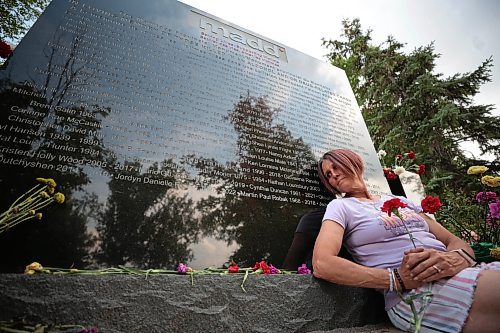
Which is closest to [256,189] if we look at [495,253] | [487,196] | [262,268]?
[262,268]

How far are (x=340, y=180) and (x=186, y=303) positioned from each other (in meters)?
1.38

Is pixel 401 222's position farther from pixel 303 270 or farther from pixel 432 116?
Result: pixel 432 116

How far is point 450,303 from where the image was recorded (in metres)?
1.15

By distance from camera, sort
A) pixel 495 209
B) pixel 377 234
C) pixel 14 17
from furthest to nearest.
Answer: pixel 14 17 < pixel 495 209 < pixel 377 234

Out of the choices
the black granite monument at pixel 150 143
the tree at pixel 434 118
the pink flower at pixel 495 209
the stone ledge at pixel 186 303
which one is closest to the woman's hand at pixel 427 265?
the stone ledge at pixel 186 303

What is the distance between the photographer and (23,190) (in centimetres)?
130

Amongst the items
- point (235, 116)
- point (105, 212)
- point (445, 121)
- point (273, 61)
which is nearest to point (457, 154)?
point (445, 121)

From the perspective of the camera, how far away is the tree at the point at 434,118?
750 centimetres

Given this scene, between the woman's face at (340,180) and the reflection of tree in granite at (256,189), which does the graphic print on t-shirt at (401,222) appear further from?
the reflection of tree in granite at (256,189)

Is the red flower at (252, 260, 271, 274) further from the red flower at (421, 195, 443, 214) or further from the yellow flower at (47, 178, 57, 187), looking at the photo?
the yellow flower at (47, 178, 57, 187)

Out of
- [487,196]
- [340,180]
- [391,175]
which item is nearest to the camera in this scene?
[340,180]

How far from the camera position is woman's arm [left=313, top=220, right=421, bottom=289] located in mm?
1257

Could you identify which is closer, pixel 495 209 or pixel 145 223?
pixel 145 223

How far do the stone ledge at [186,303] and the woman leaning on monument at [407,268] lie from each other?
0.16 metres
